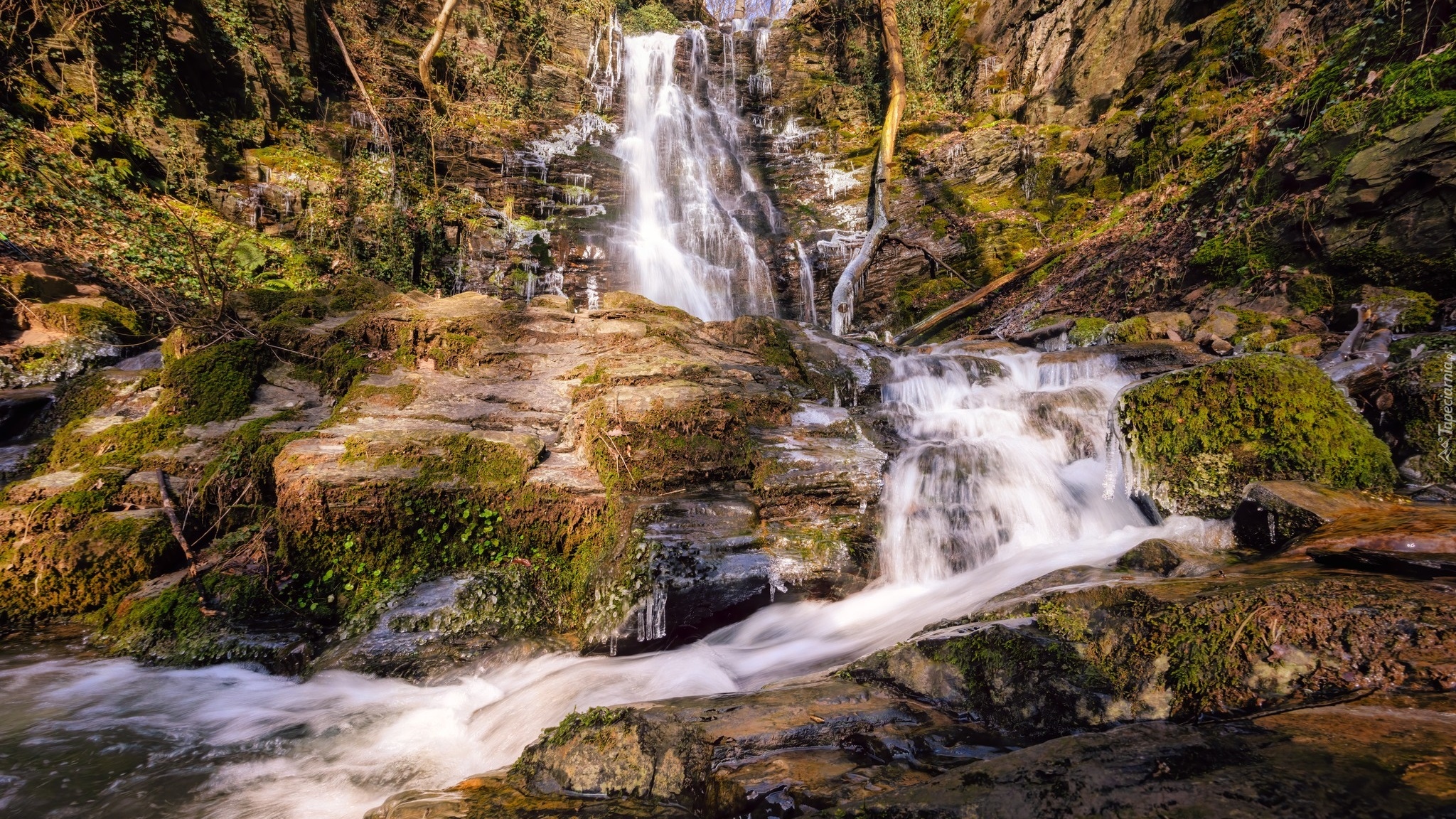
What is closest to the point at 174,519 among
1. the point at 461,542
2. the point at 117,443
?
the point at 117,443

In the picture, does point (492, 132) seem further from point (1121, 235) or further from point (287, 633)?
point (1121, 235)

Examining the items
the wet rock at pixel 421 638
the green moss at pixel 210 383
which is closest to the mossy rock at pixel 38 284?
the green moss at pixel 210 383

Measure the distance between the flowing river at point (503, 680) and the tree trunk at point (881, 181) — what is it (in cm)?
662

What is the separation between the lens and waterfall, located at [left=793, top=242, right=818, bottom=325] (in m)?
14.0

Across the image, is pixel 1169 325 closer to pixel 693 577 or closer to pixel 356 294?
pixel 693 577

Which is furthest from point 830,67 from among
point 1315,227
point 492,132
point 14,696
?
point 14,696

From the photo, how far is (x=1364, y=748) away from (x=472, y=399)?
6197 millimetres

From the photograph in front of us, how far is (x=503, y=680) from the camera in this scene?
3852 millimetres

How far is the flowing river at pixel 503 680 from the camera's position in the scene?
109 inches

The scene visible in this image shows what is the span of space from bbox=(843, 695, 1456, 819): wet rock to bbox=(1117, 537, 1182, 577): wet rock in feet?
6.24

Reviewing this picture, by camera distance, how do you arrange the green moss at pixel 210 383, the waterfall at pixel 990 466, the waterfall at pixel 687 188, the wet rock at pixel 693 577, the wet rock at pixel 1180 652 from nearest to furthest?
the wet rock at pixel 1180 652, the wet rock at pixel 693 577, the waterfall at pixel 990 466, the green moss at pixel 210 383, the waterfall at pixel 687 188

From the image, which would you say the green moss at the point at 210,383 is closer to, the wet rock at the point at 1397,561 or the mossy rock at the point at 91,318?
the mossy rock at the point at 91,318

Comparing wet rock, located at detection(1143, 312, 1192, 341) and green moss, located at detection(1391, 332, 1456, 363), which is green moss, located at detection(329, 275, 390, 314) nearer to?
wet rock, located at detection(1143, 312, 1192, 341)

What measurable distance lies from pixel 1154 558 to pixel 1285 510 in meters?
0.85
